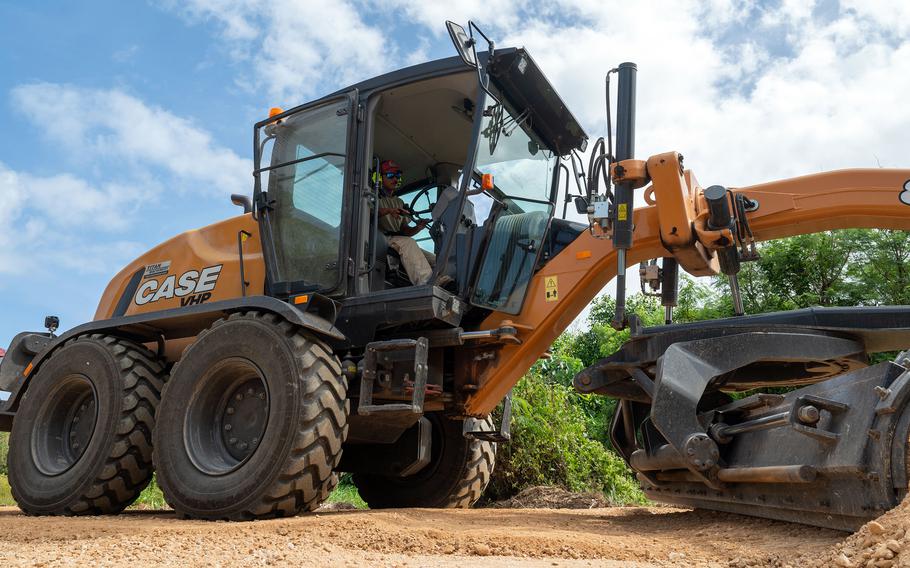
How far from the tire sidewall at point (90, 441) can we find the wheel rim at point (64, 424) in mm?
40

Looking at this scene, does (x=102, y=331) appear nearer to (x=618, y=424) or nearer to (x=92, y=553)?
(x=92, y=553)

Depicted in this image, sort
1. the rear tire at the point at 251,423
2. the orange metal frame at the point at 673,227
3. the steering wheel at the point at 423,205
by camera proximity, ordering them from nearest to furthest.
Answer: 1. the orange metal frame at the point at 673,227
2. the rear tire at the point at 251,423
3. the steering wheel at the point at 423,205

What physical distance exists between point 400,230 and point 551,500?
10.2ft

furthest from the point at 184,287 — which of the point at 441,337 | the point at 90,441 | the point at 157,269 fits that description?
the point at 441,337

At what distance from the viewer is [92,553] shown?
141 inches

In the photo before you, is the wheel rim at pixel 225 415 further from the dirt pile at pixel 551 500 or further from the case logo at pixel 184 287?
the dirt pile at pixel 551 500

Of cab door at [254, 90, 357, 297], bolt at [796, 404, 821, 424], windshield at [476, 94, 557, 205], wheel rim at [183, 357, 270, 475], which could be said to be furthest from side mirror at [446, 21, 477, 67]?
bolt at [796, 404, 821, 424]

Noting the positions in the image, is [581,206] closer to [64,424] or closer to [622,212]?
[622,212]

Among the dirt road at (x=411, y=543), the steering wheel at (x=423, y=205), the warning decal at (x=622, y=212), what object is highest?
the steering wheel at (x=423, y=205)

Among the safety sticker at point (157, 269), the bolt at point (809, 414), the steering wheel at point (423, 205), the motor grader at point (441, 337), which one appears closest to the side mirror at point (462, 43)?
the motor grader at point (441, 337)

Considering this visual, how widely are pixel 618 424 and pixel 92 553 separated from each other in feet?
10.6

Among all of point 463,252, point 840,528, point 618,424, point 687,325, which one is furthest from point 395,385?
point 840,528

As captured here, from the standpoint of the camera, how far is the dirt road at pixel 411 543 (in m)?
3.38

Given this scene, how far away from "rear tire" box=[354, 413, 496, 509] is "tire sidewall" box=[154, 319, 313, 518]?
2.08 m
